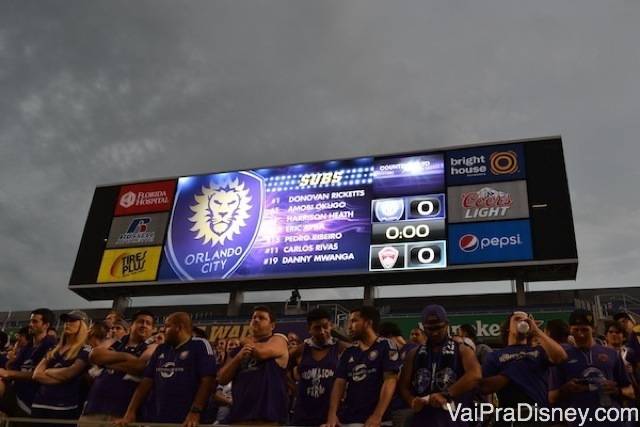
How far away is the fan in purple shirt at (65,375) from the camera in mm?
5465

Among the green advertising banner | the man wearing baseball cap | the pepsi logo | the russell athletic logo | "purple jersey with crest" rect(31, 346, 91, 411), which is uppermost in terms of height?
the pepsi logo

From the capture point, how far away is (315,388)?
4.96 metres

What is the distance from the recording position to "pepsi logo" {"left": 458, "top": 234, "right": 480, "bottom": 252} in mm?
14836

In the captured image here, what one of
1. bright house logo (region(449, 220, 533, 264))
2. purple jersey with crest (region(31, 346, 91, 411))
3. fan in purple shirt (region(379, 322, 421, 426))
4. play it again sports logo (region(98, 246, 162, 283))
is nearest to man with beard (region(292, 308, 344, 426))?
fan in purple shirt (region(379, 322, 421, 426))

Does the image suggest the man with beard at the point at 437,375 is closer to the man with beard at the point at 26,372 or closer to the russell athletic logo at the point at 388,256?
the man with beard at the point at 26,372

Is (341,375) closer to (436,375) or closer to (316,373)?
(316,373)

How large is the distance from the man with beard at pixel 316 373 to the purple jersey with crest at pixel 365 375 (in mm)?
251

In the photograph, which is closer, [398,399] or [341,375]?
[341,375]

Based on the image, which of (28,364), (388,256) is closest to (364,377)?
(28,364)

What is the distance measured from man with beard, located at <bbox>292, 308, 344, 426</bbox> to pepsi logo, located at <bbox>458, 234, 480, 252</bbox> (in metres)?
10.4

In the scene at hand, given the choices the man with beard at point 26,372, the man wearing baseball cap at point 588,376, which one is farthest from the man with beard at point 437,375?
the man with beard at point 26,372

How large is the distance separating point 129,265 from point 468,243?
11398mm

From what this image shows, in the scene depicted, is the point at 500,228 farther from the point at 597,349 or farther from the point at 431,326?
the point at 431,326

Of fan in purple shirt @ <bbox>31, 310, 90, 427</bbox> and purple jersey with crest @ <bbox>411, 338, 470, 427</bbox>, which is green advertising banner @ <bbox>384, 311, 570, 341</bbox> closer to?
purple jersey with crest @ <bbox>411, 338, 470, 427</bbox>
